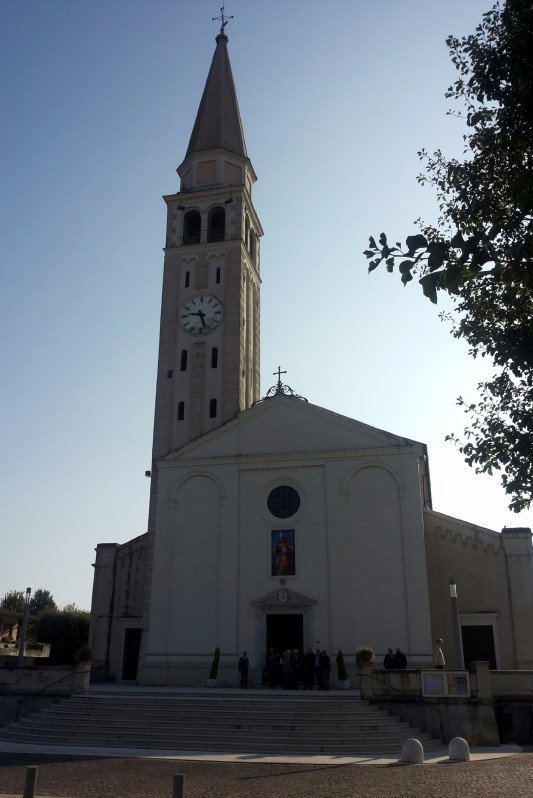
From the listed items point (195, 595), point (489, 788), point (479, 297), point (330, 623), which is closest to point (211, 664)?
point (195, 595)

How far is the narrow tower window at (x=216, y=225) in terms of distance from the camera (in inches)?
1396

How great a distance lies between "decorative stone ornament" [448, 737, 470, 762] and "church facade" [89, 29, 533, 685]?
8.94m

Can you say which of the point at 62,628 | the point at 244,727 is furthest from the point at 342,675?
the point at 62,628

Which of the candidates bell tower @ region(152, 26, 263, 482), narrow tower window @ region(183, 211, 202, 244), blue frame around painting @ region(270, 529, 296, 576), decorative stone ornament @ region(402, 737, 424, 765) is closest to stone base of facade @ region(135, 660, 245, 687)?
blue frame around painting @ region(270, 529, 296, 576)

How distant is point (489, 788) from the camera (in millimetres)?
12133

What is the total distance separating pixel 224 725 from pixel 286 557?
9.36 metres

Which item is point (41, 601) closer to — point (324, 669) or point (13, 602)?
point (13, 602)

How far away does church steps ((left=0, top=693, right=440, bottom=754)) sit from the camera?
17250mm

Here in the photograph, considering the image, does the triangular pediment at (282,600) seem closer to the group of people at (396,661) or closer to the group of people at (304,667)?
the group of people at (304,667)

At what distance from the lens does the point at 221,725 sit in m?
18.4

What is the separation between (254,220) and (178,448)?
1446 centimetres

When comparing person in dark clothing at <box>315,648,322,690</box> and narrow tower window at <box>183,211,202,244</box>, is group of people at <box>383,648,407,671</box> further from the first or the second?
narrow tower window at <box>183,211,202,244</box>

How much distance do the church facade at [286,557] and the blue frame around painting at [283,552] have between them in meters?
0.05

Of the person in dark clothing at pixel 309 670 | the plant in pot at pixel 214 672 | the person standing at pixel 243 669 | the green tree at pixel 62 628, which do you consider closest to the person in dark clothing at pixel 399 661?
the person in dark clothing at pixel 309 670
